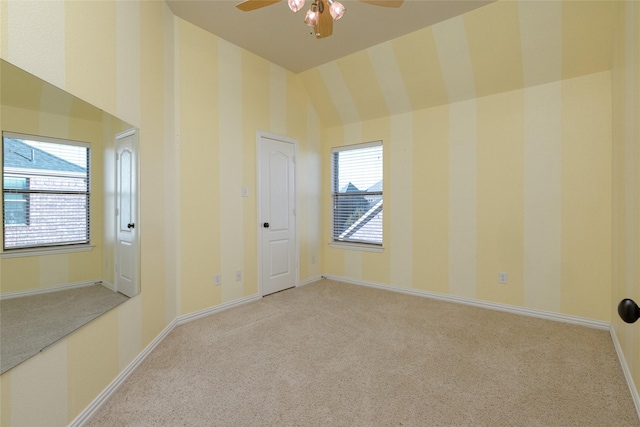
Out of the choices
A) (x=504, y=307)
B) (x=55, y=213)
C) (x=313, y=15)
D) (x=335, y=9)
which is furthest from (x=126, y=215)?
(x=504, y=307)

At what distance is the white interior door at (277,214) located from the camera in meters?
3.79

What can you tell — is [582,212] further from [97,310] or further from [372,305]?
[97,310]

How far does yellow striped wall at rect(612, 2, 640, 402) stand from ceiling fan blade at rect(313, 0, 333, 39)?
6.26ft

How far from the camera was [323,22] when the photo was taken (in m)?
2.01

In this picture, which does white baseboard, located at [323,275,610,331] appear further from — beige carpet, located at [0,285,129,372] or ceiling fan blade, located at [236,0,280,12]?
ceiling fan blade, located at [236,0,280,12]

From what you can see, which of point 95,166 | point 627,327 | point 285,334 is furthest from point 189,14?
point 627,327

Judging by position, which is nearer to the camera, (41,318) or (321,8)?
(41,318)

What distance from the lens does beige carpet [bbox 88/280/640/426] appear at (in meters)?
1.68

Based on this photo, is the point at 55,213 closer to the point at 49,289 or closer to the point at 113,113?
the point at 49,289

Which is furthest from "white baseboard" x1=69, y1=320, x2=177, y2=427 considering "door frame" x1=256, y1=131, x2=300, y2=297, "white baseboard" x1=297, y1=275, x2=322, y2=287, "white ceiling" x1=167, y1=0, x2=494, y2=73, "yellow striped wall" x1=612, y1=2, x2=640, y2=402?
"yellow striped wall" x1=612, y1=2, x2=640, y2=402

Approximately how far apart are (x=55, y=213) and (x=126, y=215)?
0.58 metres

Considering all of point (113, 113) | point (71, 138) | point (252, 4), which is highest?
point (252, 4)

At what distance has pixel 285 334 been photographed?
107 inches

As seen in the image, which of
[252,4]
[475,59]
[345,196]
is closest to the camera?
[252,4]
